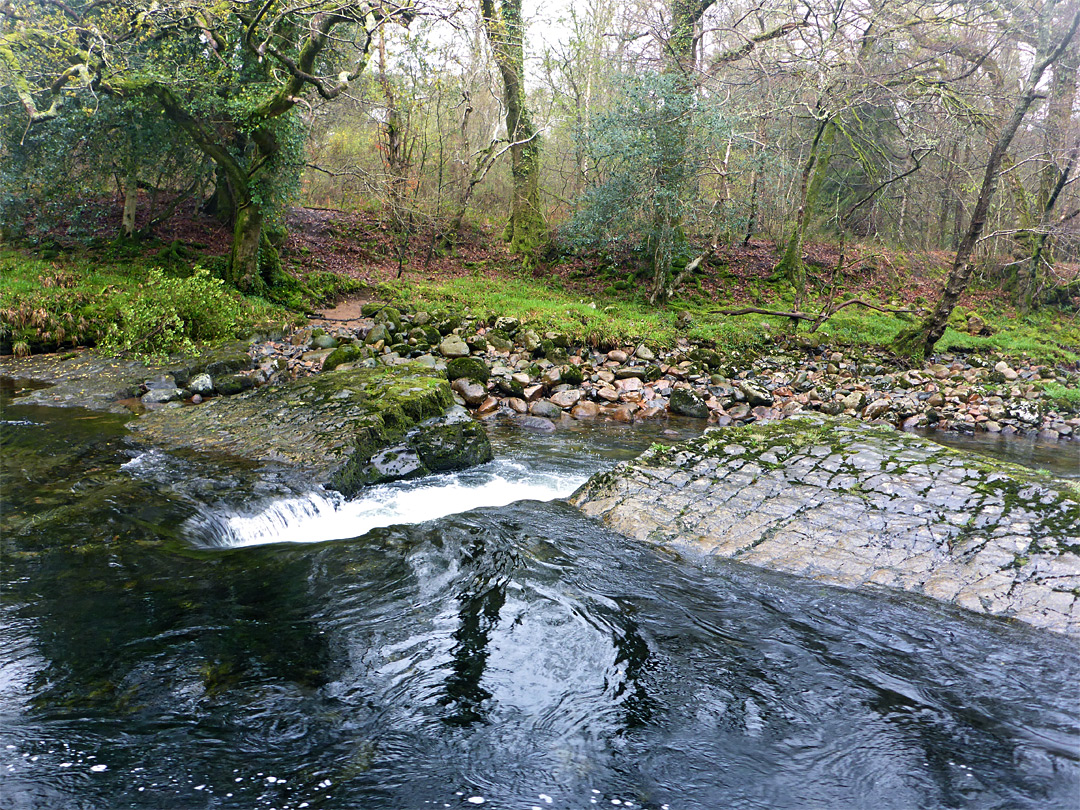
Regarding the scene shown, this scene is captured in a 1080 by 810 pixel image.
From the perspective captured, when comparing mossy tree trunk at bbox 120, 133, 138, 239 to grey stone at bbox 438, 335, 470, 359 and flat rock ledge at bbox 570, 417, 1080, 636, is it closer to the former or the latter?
grey stone at bbox 438, 335, 470, 359

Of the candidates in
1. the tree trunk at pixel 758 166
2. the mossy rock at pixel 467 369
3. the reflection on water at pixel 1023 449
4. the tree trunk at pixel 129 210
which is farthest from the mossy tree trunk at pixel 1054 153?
the tree trunk at pixel 129 210

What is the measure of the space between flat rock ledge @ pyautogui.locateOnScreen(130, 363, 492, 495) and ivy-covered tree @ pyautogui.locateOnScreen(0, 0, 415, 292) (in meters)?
5.25

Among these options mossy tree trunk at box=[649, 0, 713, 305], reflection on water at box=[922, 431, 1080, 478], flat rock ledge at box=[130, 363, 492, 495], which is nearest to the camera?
flat rock ledge at box=[130, 363, 492, 495]

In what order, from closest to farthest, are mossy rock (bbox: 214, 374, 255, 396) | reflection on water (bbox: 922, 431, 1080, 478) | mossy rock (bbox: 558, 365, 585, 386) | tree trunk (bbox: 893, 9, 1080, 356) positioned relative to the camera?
reflection on water (bbox: 922, 431, 1080, 478) < mossy rock (bbox: 214, 374, 255, 396) < tree trunk (bbox: 893, 9, 1080, 356) < mossy rock (bbox: 558, 365, 585, 386)

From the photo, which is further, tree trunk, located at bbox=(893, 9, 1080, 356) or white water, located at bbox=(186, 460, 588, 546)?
tree trunk, located at bbox=(893, 9, 1080, 356)

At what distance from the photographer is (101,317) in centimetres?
1225

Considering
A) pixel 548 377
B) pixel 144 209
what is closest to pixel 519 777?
pixel 548 377

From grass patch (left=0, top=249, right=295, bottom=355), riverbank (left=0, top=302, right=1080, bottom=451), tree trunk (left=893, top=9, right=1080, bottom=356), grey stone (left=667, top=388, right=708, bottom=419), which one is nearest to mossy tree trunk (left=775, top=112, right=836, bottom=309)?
tree trunk (left=893, top=9, right=1080, bottom=356)

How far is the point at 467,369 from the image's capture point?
460 inches

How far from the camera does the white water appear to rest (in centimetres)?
566

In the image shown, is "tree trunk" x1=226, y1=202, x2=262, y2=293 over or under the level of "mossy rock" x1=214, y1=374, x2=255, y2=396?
over

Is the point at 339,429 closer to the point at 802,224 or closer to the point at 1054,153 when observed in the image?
the point at 802,224

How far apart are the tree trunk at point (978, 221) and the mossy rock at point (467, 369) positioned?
9821 millimetres

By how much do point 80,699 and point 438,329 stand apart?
11.3 m
